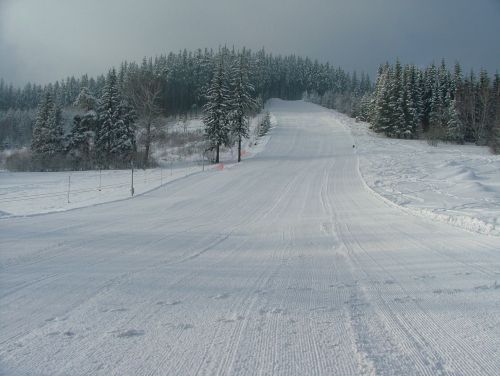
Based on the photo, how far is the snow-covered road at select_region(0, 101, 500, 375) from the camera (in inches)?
126

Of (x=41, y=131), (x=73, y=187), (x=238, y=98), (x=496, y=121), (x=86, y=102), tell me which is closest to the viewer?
(x=73, y=187)

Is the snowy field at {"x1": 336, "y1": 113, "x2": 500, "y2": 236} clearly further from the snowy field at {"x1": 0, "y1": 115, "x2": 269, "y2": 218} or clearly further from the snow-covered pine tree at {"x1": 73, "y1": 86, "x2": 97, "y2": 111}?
the snow-covered pine tree at {"x1": 73, "y1": 86, "x2": 97, "y2": 111}

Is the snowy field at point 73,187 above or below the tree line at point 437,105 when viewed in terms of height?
below

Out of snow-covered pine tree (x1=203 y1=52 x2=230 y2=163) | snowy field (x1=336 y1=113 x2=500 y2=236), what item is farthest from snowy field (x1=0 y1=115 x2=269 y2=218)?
snowy field (x1=336 y1=113 x2=500 y2=236)

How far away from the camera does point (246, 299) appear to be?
473 cm

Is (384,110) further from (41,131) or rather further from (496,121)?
(41,131)

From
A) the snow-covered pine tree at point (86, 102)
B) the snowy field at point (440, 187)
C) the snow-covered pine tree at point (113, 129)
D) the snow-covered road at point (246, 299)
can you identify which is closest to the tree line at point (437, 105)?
the snowy field at point (440, 187)

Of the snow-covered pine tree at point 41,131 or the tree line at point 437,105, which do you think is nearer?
the snow-covered pine tree at point 41,131

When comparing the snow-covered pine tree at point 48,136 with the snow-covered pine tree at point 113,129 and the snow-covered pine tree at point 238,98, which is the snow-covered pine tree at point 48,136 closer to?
the snow-covered pine tree at point 113,129

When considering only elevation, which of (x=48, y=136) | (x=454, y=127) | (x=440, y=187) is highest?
(x=454, y=127)

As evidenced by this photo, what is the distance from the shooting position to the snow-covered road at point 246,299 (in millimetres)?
3213

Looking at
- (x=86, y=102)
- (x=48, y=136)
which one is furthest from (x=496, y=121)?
(x=48, y=136)

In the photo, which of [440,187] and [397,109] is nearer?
[440,187]

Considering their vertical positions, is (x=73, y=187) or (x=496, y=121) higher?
(x=496, y=121)
